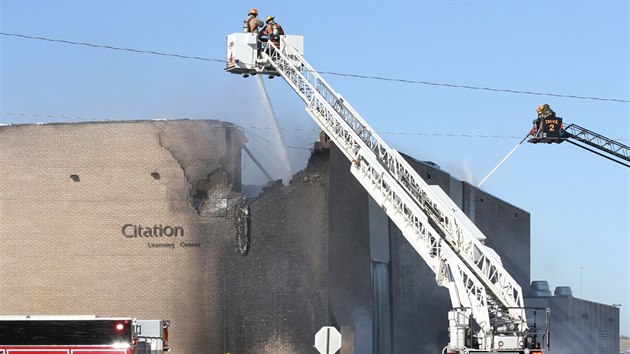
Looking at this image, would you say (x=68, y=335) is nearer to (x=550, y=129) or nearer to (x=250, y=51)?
(x=250, y=51)

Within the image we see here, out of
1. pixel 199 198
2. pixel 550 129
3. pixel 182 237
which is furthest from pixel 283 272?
pixel 550 129

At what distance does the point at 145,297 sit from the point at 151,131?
17.3 feet

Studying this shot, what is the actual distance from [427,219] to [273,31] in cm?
737

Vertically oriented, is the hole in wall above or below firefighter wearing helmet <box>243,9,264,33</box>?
below

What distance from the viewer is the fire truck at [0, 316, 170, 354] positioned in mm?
23406

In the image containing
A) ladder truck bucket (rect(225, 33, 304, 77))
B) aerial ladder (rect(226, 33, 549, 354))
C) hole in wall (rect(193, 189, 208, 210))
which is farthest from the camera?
hole in wall (rect(193, 189, 208, 210))

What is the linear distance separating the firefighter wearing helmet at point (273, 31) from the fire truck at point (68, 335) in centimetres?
1342

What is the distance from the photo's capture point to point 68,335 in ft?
77.3

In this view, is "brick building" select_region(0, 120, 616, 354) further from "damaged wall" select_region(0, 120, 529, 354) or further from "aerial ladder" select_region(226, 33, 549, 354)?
"aerial ladder" select_region(226, 33, 549, 354)

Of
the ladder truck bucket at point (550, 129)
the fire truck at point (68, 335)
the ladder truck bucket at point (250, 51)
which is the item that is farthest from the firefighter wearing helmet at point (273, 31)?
the ladder truck bucket at point (550, 129)

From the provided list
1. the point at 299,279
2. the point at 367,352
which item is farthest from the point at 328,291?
the point at 367,352

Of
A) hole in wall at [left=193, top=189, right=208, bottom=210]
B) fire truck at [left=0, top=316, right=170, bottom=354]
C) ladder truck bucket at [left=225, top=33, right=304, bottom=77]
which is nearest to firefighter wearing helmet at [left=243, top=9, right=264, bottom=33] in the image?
ladder truck bucket at [left=225, top=33, right=304, bottom=77]

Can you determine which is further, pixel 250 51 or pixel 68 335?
pixel 250 51

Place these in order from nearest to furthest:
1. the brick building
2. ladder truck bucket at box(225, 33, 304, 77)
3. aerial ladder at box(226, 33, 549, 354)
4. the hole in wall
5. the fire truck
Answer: the fire truck → aerial ladder at box(226, 33, 549, 354) → ladder truck bucket at box(225, 33, 304, 77) → the brick building → the hole in wall
